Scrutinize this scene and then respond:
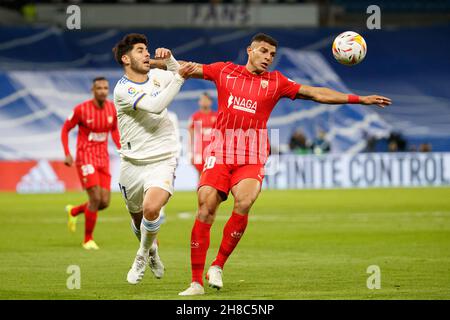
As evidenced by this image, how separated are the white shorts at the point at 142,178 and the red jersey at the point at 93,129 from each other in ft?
13.8

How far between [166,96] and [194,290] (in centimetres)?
187

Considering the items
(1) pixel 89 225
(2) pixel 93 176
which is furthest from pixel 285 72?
(1) pixel 89 225

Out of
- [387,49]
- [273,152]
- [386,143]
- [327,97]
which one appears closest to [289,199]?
[273,152]

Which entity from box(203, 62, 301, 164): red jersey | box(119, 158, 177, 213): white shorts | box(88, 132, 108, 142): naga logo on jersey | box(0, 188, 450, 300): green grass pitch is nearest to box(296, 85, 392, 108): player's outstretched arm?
box(203, 62, 301, 164): red jersey

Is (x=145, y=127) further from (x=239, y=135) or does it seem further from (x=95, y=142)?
(x=95, y=142)

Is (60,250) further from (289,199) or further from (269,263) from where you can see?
(289,199)

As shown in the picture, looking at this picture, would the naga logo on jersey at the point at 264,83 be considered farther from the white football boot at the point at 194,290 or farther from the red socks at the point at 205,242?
the white football boot at the point at 194,290

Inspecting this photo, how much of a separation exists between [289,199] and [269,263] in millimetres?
13095

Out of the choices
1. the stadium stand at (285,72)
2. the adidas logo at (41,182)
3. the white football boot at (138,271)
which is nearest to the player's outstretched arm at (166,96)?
the white football boot at (138,271)

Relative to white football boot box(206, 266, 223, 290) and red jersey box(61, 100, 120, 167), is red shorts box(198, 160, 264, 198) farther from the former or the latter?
red jersey box(61, 100, 120, 167)

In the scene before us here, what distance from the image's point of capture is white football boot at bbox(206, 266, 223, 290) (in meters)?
9.13

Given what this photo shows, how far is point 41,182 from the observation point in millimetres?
29797

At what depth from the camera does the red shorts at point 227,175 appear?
9.48 metres

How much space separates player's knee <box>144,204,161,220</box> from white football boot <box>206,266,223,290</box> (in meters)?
0.89
